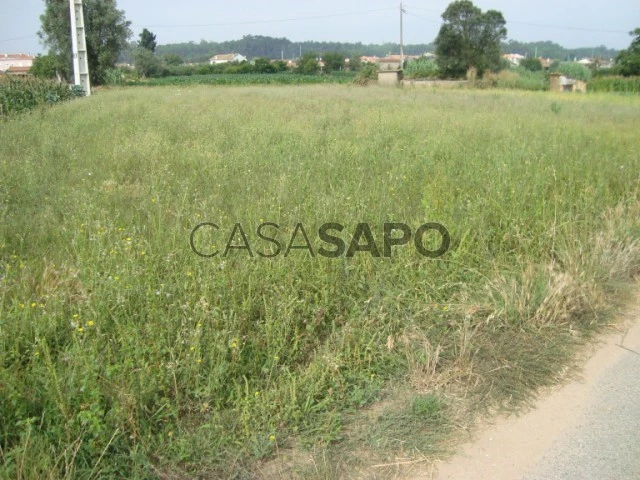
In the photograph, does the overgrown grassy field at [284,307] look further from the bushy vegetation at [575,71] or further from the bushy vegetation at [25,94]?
the bushy vegetation at [575,71]

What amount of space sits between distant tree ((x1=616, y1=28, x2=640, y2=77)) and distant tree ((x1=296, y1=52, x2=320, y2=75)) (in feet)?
97.9

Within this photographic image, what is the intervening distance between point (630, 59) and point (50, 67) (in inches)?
1867

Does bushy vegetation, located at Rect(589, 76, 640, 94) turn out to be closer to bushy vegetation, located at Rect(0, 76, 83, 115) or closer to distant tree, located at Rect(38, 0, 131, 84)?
bushy vegetation, located at Rect(0, 76, 83, 115)

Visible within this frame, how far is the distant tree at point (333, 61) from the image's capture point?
65625 mm

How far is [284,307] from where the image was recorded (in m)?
3.45

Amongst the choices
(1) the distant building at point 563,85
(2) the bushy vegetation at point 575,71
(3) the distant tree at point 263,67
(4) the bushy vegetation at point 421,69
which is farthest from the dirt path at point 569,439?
(3) the distant tree at point 263,67

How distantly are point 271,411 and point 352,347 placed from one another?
790 mm

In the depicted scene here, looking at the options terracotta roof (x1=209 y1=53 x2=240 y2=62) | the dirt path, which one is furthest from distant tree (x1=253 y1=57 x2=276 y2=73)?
the dirt path

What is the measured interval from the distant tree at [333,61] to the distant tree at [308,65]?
181 cm

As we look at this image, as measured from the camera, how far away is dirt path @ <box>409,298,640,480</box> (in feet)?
8.07

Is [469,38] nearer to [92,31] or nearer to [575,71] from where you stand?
[575,71]

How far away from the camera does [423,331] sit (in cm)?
357

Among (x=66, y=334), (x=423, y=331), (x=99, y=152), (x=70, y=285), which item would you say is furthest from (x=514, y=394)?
(x=99, y=152)

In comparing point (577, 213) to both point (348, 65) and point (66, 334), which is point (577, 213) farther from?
point (348, 65)
